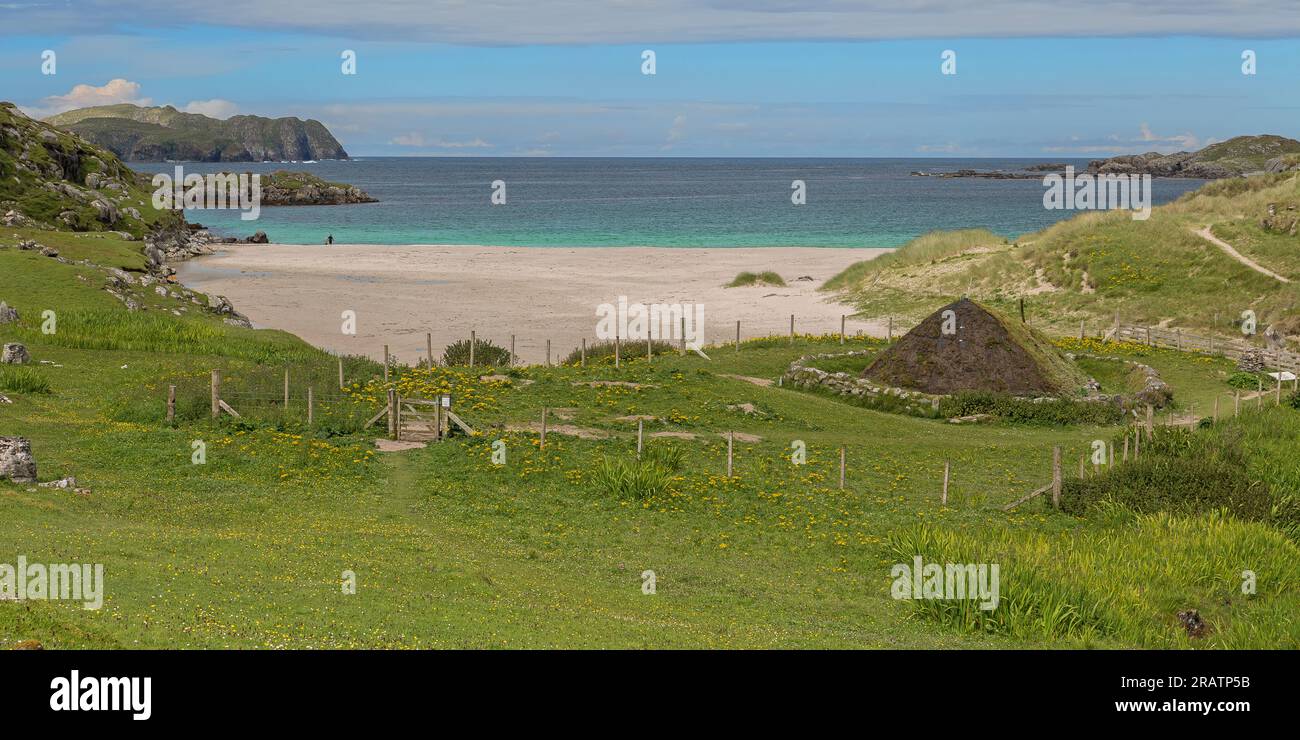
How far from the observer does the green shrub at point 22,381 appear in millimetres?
36500

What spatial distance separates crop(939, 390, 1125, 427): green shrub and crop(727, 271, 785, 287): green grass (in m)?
45.5

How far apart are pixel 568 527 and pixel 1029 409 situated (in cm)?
2132

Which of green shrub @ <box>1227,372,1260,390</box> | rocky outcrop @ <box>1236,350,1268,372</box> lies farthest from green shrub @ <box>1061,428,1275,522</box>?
rocky outcrop @ <box>1236,350,1268,372</box>

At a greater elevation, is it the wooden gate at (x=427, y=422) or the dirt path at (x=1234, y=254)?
the dirt path at (x=1234, y=254)

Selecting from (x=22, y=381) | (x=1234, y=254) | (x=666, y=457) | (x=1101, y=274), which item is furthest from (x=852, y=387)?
(x=1234, y=254)

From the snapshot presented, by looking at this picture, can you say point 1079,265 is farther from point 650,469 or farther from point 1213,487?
point 650,469

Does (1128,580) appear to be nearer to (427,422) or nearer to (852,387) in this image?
(427,422)

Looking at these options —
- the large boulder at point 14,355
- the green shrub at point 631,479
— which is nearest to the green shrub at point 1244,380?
the green shrub at point 631,479

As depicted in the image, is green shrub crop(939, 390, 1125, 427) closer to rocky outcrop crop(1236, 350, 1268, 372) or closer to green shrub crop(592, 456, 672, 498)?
A: rocky outcrop crop(1236, 350, 1268, 372)

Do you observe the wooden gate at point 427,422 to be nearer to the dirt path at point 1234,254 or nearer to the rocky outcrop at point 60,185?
the dirt path at point 1234,254

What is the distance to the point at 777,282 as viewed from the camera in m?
87.9

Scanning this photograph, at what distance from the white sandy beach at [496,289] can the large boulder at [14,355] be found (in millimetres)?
17974

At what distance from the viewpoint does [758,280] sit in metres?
88.9
